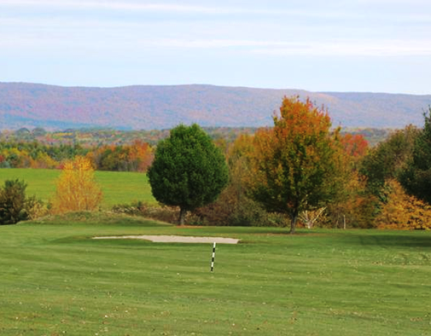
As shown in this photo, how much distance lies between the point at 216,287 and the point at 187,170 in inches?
1513

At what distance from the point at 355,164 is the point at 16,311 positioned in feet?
255

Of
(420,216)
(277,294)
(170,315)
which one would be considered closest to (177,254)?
(277,294)

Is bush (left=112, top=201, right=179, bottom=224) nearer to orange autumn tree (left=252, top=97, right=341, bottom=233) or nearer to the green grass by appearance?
orange autumn tree (left=252, top=97, right=341, bottom=233)

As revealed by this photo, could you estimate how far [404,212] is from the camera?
76.4 meters

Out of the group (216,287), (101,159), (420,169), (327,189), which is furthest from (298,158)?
(101,159)

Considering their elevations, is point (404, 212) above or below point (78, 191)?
above

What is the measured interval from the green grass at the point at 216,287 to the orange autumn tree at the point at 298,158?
345 centimetres

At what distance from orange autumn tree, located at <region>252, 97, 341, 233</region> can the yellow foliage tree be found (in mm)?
23777

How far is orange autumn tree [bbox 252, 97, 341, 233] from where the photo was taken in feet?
171

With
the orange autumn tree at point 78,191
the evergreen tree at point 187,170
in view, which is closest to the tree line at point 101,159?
the orange autumn tree at point 78,191

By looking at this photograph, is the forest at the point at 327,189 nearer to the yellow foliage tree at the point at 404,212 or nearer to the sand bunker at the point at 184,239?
the yellow foliage tree at the point at 404,212

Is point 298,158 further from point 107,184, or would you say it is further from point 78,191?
point 107,184

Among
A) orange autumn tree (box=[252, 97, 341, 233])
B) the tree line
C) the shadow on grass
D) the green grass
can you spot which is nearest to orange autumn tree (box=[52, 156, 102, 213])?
the green grass

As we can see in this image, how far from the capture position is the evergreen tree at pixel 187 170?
220ft
